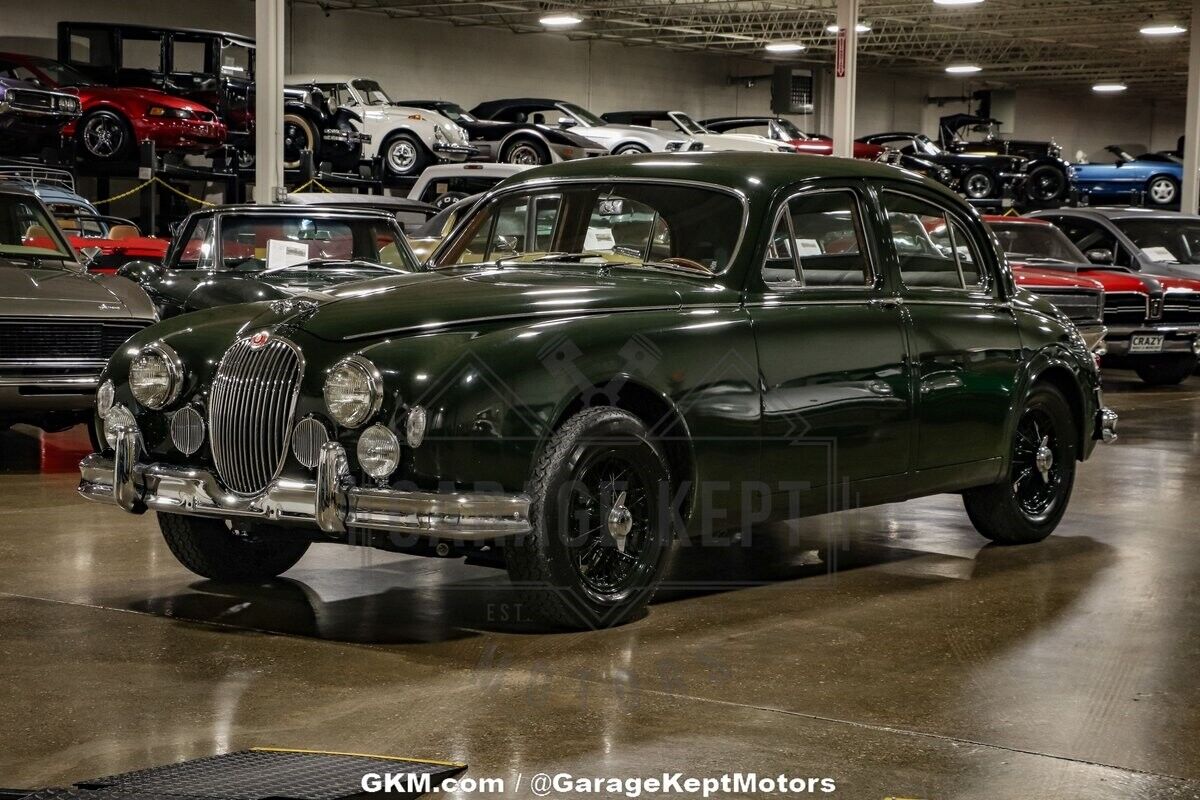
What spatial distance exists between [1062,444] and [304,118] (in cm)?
1773

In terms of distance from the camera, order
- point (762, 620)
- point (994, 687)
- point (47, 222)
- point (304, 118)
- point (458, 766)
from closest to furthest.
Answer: point (458, 766) → point (994, 687) → point (762, 620) → point (47, 222) → point (304, 118)

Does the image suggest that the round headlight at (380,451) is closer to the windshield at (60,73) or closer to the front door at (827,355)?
the front door at (827,355)

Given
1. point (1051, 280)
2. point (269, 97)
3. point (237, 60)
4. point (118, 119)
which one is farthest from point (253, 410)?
point (237, 60)

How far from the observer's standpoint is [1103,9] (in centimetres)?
3516

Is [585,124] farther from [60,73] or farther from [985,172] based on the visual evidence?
[60,73]

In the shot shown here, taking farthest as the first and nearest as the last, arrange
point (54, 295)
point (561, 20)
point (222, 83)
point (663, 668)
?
point (561, 20) → point (222, 83) → point (54, 295) → point (663, 668)

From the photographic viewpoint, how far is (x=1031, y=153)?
31625 millimetres

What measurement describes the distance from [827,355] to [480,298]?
58.3 inches

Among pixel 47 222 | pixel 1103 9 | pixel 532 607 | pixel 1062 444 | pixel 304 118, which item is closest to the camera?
pixel 532 607

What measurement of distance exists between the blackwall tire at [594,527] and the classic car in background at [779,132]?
24.5 m

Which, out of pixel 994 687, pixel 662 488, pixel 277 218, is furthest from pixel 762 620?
pixel 277 218

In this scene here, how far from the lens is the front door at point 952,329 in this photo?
6.73 m

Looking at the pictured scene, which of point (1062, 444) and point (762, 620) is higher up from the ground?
point (1062, 444)

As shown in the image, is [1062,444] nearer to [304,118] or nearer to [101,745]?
[101,745]
